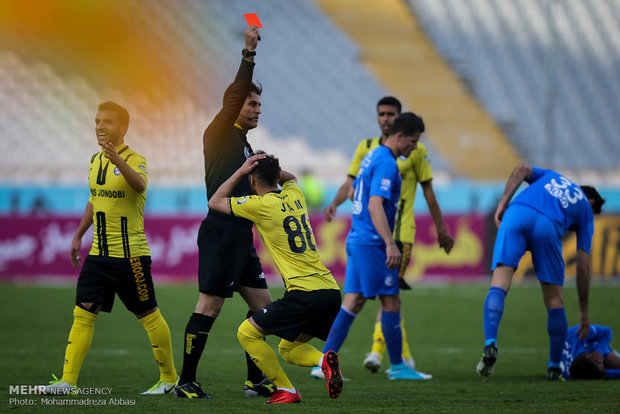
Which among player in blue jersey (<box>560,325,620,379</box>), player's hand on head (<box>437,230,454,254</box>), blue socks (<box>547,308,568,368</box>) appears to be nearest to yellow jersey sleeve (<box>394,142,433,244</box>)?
player's hand on head (<box>437,230,454,254</box>)

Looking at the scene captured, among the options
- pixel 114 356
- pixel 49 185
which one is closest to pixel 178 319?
pixel 114 356

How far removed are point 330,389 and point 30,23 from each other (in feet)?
86.6

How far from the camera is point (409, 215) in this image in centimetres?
797

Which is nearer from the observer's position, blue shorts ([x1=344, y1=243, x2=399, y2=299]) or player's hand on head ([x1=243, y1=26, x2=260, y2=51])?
player's hand on head ([x1=243, y1=26, x2=260, y2=51])

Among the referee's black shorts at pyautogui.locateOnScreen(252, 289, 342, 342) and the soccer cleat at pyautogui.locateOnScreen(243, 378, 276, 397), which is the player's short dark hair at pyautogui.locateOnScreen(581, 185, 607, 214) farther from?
the soccer cleat at pyautogui.locateOnScreen(243, 378, 276, 397)

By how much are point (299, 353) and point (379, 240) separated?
5.85 feet

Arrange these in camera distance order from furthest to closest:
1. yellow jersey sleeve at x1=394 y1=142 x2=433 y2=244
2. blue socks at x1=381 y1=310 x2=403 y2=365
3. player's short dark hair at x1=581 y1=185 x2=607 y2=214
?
yellow jersey sleeve at x1=394 y1=142 x2=433 y2=244 < player's short dark hair at x1=581 y1=185 x2=607 y2=214 < blue socks at x1=381 y1=310 x2=403 y2=365

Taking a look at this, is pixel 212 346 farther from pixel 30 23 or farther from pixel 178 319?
pixel 30 23

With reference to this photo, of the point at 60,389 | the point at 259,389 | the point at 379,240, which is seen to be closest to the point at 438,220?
the point at 379,240

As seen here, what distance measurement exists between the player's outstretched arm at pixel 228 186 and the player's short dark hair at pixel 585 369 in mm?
3223

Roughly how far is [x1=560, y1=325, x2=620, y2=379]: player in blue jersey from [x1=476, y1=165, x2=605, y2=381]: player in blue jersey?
0.10 metres

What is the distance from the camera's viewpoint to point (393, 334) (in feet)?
23.1

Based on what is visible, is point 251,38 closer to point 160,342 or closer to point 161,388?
point 160,342

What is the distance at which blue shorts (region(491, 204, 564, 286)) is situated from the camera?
22.3ft
